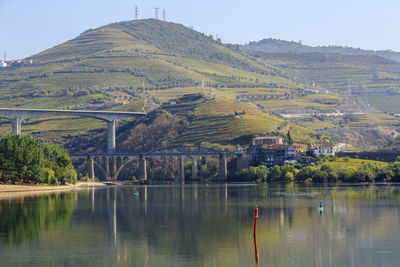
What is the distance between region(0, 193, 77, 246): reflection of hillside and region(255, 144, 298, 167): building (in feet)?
345

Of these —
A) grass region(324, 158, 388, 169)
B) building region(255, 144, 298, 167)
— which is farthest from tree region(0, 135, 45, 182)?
building region(255, 144, 298, 167)

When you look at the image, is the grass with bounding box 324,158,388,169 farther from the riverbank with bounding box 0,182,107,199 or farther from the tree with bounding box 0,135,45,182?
the tree with bounding box 0,135,45,182

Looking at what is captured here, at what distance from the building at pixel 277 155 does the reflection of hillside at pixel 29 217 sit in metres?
105

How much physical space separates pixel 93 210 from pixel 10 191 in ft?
123

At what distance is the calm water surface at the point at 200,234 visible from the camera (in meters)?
46.2

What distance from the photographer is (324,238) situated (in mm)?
54375

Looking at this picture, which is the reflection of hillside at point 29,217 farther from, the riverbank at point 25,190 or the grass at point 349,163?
the grass at point 349,163

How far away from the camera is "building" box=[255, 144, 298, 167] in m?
194

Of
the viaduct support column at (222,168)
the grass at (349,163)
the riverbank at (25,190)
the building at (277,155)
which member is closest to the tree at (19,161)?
the riverbank at (25,190)

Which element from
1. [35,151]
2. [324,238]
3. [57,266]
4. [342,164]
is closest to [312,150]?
[342,164]

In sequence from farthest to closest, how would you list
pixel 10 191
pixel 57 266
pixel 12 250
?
1. pixel 10 191
2. pixel 12 250
3. pixel 57 266

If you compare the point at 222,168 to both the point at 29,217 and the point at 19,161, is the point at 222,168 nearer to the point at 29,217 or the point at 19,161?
the point at 19,161

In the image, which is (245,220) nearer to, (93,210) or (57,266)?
(93,210)

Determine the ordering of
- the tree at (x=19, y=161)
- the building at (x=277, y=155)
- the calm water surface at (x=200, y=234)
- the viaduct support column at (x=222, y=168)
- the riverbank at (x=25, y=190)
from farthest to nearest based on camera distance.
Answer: the viaduct support column at (x=222, y=168), the building at (x=277, y=155), the tree at (x=19, y=161), the riverbank at (x=25, y=190), the calm water surface at (x=200, y=234)
